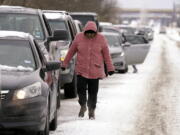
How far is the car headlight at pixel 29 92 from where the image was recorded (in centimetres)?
928

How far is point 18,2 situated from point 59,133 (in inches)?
903

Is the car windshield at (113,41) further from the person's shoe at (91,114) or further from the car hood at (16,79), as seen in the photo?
the car hood at (16,79)

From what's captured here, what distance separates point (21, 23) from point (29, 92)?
5101mm

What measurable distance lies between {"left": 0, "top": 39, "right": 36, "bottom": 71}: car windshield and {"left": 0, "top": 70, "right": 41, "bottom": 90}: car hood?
0.25 metres

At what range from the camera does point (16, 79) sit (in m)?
9.49

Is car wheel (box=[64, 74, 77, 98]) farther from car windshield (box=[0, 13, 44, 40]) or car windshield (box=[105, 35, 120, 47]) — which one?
car windshield (box=[105, 35, 120, 47])

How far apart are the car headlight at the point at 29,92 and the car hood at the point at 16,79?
5 centimetres

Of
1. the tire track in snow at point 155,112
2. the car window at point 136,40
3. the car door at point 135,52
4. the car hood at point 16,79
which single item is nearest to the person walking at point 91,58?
A: the tire track in snow at point 155,112

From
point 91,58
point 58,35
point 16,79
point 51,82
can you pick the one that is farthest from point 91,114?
point 16,79

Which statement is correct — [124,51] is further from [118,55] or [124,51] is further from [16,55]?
[16,55]

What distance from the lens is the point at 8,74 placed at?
9.68 metres

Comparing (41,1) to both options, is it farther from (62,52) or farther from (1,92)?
(1,92)

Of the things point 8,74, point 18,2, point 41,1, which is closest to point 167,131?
point 8,74

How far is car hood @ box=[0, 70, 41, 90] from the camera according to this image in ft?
30.6
